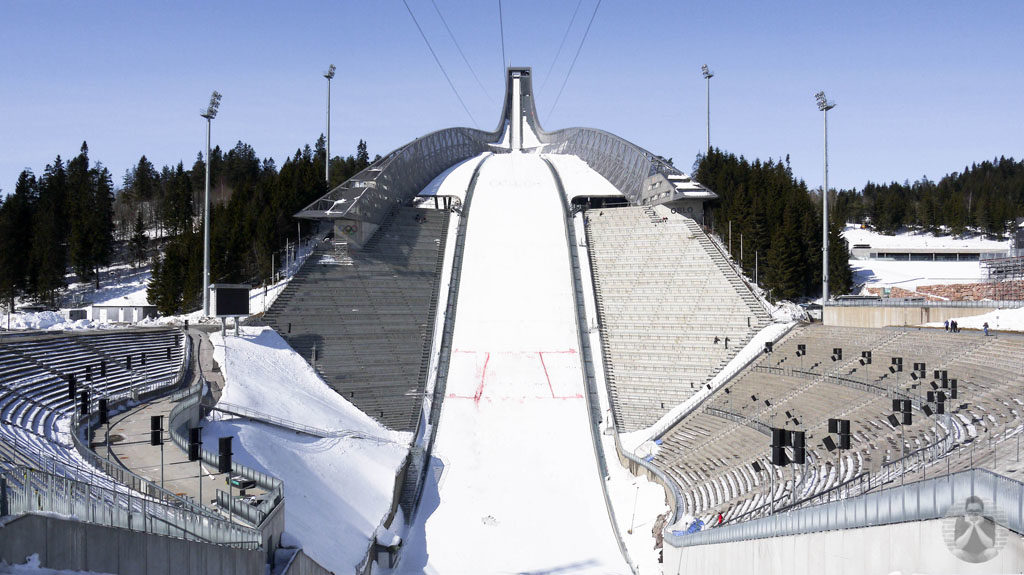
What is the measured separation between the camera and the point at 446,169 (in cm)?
5559

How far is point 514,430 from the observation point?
88.6ft

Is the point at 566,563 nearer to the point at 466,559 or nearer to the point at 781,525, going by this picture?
the point at 466,559

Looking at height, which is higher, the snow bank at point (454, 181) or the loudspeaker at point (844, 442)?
the snow bank at point (454, 181)

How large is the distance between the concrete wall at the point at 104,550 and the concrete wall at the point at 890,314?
26.3m

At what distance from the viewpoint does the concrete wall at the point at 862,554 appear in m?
8.09

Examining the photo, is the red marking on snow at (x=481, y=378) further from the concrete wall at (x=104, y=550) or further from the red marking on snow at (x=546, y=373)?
the concrete wall at (x=104, y=550)

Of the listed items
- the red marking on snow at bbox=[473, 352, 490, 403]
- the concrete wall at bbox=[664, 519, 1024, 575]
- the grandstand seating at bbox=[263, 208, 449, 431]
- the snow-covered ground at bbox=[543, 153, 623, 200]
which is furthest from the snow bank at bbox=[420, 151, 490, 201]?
the concrete wall at bbox=[664, 519, 1024, 575]

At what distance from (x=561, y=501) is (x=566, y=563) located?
3652mm

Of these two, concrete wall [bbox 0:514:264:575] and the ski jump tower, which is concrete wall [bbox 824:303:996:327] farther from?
concrete wall [bbox 0:514:264:575]

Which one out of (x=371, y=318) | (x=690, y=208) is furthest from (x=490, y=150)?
(x=371, y=318)

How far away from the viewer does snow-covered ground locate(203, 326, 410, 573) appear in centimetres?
1795

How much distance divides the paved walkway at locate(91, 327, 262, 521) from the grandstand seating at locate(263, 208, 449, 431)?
8634 mm

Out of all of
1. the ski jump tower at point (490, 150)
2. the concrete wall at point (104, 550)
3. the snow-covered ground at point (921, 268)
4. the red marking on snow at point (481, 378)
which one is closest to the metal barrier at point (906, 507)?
the concrete wall at point (104, 550)

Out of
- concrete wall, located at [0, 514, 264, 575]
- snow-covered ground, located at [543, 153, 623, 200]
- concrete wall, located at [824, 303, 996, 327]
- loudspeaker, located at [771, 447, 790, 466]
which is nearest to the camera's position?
concrete wall, located at [0, 514, 264, 575]
